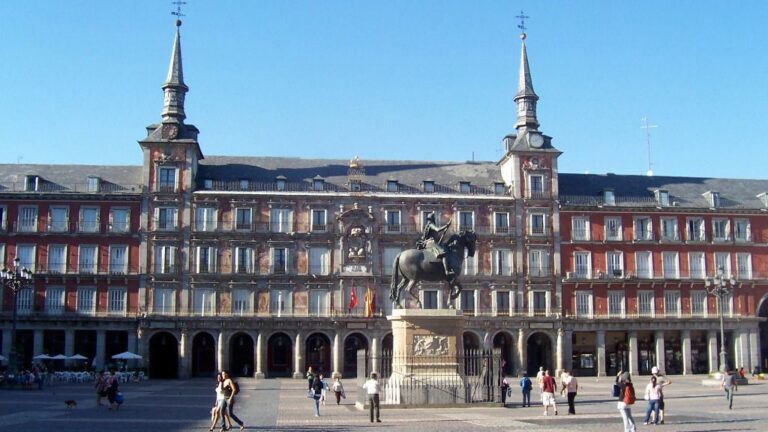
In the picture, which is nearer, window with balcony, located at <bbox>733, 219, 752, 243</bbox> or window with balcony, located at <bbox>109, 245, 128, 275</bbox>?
window with balcony, located at <bbox>109, 245, 128, 275</bbox>

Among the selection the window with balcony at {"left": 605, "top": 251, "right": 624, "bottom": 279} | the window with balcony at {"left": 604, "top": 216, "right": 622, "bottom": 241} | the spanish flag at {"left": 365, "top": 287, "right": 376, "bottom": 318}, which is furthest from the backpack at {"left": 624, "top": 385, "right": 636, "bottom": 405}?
the window with balcony at {"left": 604, "top": 216, "right": 622, "bottom": 241}

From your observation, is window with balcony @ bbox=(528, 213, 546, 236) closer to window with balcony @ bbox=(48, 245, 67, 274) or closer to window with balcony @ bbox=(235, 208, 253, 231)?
window with balcony @ bbox=(235, 208, 253, 231)

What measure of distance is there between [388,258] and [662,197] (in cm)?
2375

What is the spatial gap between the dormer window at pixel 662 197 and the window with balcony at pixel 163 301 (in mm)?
40142

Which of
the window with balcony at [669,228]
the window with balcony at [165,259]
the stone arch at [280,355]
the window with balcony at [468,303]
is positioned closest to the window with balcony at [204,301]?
the window with balcony at [165,259]

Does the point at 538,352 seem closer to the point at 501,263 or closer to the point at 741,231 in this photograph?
the point at 501,263

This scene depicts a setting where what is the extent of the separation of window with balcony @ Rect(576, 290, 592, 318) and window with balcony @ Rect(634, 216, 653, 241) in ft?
21.5

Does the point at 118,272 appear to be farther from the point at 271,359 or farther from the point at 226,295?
the point at 271,359

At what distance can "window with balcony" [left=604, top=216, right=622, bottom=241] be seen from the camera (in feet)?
236

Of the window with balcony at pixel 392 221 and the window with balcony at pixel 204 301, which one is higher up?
the window with balcony at pixel 392 221

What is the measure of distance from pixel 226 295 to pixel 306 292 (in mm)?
6124

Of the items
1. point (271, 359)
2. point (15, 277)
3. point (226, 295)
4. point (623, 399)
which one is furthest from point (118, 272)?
point (623, 399)

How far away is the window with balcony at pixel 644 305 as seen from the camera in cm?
7131

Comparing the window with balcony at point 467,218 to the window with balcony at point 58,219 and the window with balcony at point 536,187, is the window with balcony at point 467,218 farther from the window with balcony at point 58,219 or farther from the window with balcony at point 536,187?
the window with balcony at point 58,219
